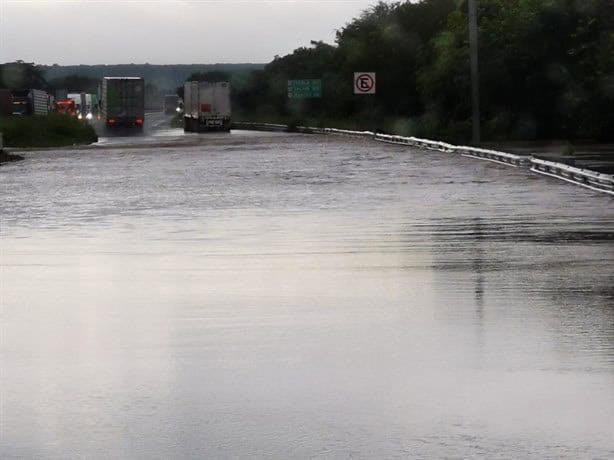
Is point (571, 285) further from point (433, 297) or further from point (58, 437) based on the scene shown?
point (58, 437)

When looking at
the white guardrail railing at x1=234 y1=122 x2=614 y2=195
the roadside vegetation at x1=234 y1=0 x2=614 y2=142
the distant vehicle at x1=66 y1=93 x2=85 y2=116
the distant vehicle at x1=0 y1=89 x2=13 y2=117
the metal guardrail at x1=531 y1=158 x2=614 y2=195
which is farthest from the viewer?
the distant vehicle at x1=66 y1=93 x2=85 y2=116

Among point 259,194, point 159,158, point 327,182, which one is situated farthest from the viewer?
point 159,158

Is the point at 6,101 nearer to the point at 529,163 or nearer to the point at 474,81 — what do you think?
the point at 474,81

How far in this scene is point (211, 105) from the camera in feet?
342

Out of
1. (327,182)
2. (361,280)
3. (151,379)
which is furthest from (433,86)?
(151,379)

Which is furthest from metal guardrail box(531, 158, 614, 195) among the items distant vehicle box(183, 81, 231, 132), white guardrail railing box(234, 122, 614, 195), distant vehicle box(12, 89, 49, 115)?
distant vehicle box(12, 89, 49, 115)

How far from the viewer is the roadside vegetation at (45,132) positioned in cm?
8150

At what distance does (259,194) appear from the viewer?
33906 millimetres

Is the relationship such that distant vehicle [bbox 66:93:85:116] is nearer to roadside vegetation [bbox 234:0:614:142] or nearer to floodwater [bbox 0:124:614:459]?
roadside vegetation [bbox 234:0:614:142]

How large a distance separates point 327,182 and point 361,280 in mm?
21327

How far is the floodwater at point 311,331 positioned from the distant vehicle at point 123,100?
84169mm

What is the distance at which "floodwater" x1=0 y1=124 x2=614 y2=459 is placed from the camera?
896cm

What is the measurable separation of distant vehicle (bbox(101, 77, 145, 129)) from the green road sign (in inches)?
954

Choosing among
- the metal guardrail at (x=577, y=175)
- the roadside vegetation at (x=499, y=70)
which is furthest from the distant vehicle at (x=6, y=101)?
the metal guardrail at (x=577, y=175)
